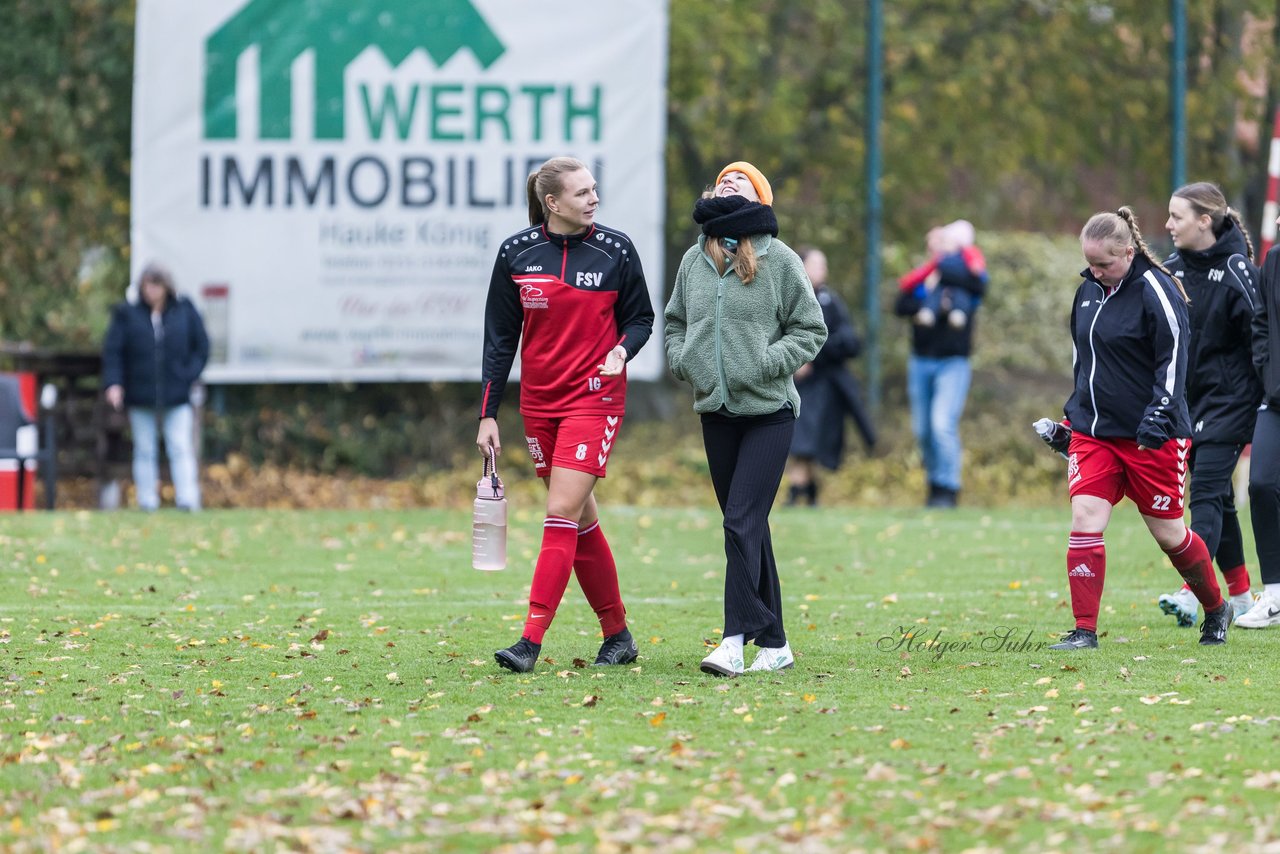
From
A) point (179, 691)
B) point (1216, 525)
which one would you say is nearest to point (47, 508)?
point (179, 691)

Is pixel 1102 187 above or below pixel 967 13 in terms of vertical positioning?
below

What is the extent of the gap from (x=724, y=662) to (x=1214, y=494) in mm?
2562

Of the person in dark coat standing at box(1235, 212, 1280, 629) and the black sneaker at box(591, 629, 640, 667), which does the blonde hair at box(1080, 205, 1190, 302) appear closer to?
the person in dark coat standing at box(1235, 212, 1280, 629)

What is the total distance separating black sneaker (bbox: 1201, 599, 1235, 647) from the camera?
25.3 feet

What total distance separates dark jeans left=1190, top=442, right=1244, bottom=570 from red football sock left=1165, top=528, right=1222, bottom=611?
1.25 ft

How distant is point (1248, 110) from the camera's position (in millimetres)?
17969

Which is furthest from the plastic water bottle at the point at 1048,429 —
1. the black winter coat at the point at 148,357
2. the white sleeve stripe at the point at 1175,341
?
the black winter coat at the point at 148,357

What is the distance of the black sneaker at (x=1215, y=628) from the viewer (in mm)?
7719

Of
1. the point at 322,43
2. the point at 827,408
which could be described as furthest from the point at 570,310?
the point at 322,43

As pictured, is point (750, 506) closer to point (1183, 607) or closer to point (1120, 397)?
point (1120, 397)

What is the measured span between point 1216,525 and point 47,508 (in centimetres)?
1019

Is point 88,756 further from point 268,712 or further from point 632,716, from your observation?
point 632,716

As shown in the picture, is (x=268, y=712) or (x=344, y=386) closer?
(x=268, y=712)

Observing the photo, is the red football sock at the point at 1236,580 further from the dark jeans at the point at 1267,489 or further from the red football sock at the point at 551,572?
the red football sock at the point at 551,572
